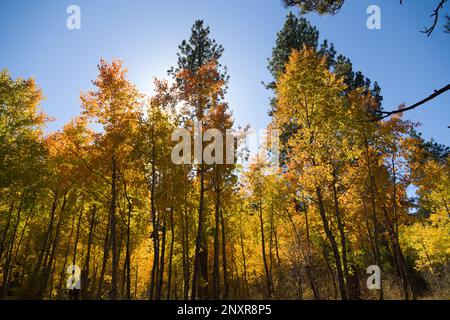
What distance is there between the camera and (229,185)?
13.8 meters

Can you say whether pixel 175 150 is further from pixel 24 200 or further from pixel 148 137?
pixel 24 200

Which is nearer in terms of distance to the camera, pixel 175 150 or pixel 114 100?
pixel 114 100

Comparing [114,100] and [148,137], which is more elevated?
[114,100]

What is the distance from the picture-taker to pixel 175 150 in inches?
515

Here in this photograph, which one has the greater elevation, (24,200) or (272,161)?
(272,161)

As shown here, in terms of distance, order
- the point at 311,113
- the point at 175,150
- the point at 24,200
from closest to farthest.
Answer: the point at 311,113, the point at 175,150, the point at 24,200
